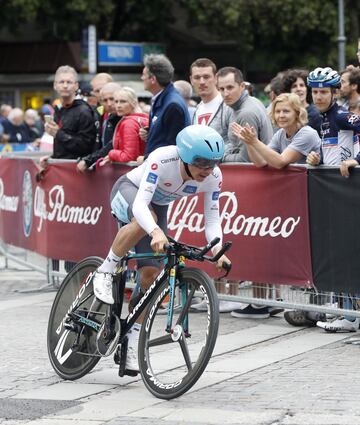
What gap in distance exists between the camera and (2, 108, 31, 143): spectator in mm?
27266

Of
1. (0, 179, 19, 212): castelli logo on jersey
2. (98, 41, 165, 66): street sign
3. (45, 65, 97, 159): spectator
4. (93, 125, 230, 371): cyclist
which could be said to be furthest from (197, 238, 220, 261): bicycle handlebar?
(98, 41, 165, 66): street sign

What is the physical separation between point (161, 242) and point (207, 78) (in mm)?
4514

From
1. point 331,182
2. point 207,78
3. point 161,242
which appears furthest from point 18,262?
point 161,242

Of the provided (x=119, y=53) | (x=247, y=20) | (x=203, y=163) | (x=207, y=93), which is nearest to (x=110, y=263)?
(x=203, y=163)

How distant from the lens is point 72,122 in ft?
41.5

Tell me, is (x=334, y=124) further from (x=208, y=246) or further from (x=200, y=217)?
(x=208, y=246)

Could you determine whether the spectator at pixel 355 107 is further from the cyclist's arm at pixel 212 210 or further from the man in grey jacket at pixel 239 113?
the cyclist's arm at pixel 212 210

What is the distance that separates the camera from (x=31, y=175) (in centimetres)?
1385

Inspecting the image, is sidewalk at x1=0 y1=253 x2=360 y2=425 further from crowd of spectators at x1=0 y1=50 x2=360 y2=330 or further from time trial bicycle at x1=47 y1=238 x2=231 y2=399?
crowd of spectators at x1=0 y1=50 x2=360 y2=330

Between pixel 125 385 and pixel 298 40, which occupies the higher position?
pixel 298 40

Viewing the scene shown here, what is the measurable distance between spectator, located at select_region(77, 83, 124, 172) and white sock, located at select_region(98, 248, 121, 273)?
4.17 metres

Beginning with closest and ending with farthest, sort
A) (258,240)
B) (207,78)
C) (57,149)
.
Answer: (258,240), (207,78), (57,149)

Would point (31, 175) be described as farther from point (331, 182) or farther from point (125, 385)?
point (125, 385)

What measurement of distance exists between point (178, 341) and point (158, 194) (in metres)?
1.08
